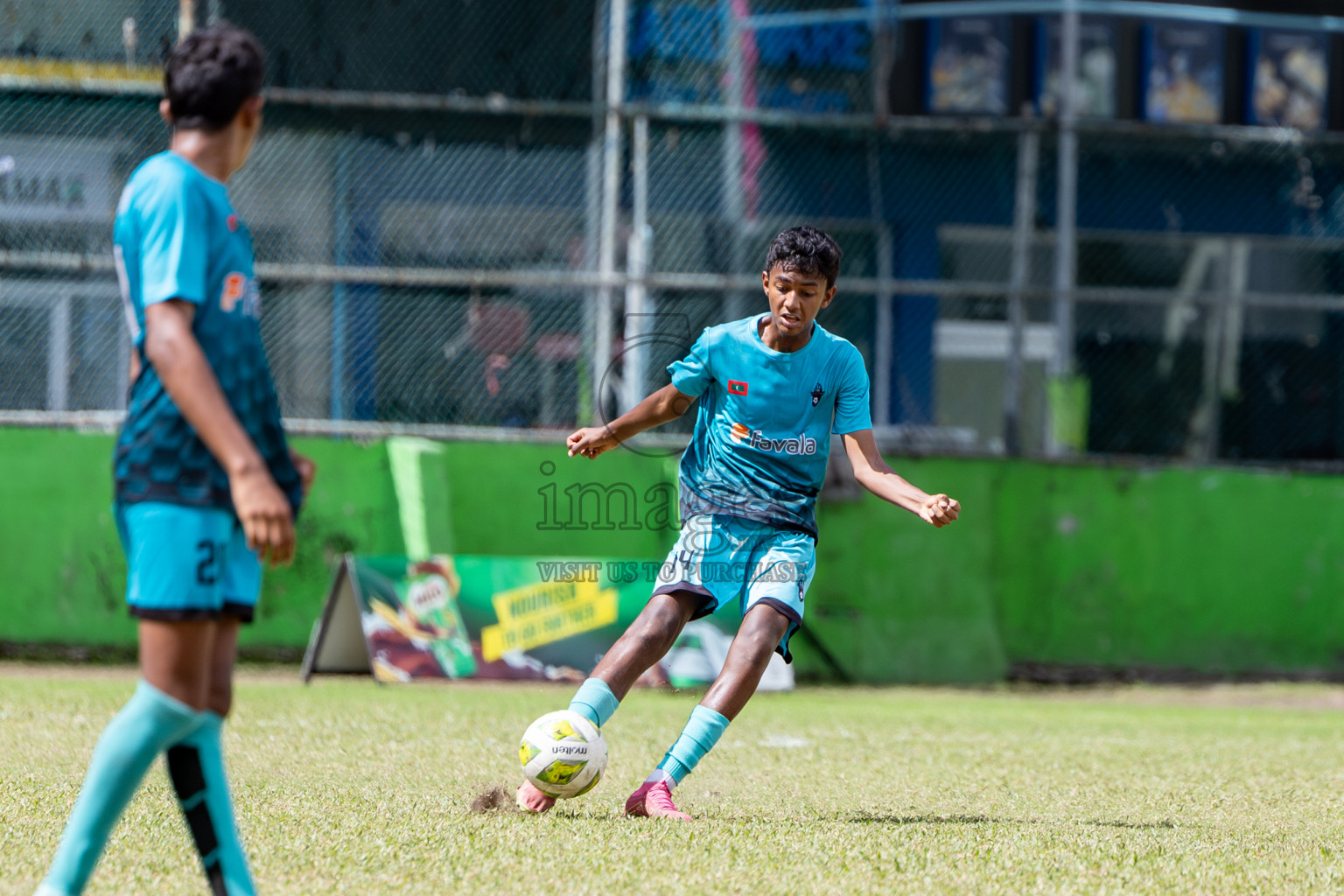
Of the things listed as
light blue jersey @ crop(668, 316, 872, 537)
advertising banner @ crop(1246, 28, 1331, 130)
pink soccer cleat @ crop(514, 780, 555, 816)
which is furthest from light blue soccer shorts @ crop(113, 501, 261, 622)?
advertising banner @ crop(1246, 28, 1331, 130)

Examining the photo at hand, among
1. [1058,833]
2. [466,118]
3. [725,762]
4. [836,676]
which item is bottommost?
[836,676]

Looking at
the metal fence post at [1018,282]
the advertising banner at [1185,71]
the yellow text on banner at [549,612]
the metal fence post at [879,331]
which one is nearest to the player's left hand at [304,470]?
the yellow text on banner at [549,612]

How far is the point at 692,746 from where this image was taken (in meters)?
4.67

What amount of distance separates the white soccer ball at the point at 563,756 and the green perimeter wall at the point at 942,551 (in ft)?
20.5

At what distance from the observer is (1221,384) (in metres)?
12.1

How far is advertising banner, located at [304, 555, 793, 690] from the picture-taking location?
9555mm

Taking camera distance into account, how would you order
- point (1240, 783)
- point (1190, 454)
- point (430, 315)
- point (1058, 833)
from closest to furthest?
1. point (1058, 833)
2. point (1240, 783)
3. point (430, 315)
4. point (1190, 454)

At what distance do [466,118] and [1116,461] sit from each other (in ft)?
18.2

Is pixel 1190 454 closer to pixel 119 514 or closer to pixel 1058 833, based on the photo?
pixel 1058 833

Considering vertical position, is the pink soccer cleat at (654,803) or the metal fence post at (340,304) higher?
the metal fence post at (340,304)

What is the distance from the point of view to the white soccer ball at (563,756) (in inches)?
176

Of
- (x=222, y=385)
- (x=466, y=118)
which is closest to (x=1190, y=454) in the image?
(x=466, y=118)

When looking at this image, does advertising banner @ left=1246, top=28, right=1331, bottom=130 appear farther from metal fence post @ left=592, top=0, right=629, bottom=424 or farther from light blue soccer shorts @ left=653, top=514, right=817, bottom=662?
light blue soccer shorts @ left=653, top=514, right=817, bottom=662

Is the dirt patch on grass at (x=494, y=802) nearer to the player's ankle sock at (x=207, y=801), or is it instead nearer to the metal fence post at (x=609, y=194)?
the player's ankle sock at (x=207, y=801)
